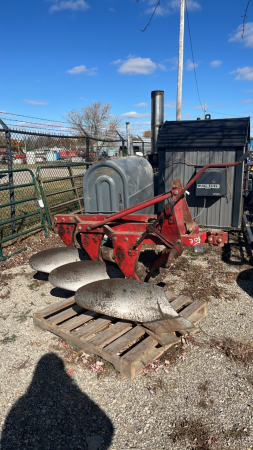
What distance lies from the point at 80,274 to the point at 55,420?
1839 millimetres

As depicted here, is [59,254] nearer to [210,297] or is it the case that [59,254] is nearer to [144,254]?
[144,254]

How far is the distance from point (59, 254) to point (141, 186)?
115 inches

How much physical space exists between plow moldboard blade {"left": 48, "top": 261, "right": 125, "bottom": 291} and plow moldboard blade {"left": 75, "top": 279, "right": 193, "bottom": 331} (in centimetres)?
59

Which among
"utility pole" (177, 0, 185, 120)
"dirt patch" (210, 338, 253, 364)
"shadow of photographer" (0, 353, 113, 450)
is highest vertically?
"utility pole" (177, 0, 185, 120)

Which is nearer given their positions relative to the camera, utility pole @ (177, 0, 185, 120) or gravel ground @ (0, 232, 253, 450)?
gravel ground @ (0, 232, 253, 450)

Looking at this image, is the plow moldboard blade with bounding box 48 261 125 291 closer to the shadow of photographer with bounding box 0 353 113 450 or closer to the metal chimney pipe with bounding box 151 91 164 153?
the shadow of photographer with bounding box 0 353 113 450

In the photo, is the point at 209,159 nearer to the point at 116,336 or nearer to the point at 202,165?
the point at 202,165

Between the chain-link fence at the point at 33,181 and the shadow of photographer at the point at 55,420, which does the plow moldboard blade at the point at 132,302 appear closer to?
the shadow of photographer at the point at 55,420

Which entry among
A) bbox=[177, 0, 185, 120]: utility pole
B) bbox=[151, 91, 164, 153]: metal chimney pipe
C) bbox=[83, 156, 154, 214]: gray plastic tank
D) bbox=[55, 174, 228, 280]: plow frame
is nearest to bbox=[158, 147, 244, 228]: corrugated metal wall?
bbox=[83, 156, 154, 214]: gray plastic tank

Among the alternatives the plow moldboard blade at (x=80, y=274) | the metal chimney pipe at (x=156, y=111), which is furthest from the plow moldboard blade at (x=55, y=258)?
the metal chimney pipe at (x=156, y=111)

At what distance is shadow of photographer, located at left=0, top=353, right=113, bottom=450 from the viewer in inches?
89.6

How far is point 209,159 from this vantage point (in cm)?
745

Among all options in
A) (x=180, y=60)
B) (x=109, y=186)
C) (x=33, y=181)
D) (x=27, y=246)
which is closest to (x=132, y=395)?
(x=109, y=186)

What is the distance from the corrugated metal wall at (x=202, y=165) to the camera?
286 inches
